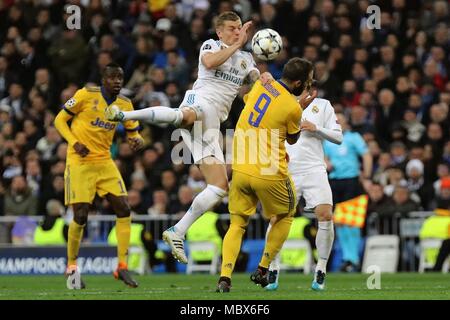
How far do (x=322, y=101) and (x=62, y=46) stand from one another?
12.2 meters

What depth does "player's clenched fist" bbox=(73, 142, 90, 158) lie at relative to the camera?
46.4 ft

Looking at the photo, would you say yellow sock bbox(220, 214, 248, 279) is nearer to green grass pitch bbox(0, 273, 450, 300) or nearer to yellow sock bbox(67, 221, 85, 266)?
green grass pitch bbox(0, 273, 450, 300)

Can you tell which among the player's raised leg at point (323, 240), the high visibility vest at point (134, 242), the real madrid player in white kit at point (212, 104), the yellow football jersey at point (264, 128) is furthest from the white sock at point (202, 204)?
the high visibility vest at point (134, 242)

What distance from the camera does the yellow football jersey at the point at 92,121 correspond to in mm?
14383

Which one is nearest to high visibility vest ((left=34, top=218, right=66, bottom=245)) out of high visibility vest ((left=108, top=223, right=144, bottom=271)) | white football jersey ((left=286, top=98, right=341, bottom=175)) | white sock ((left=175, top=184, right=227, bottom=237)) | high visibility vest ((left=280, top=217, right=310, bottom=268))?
high visibility vest ((left=108, top=223, right=144, bottom=271))

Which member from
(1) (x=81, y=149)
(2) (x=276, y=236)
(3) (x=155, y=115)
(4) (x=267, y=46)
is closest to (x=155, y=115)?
(3) (x=155, y=115)

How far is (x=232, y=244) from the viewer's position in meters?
11.9

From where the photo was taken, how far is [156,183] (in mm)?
22047

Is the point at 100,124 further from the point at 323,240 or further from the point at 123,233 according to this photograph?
the point at 323,240

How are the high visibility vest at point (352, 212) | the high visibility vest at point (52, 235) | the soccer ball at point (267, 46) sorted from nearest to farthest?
the soccer ball at point (267, 46)
the high visibility vest at point (352, 212)
the high visibility vest at point (52, 235)

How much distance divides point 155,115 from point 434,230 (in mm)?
8819

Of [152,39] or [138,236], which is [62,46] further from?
[138,236]

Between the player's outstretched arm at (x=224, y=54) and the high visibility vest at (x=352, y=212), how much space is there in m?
6.93

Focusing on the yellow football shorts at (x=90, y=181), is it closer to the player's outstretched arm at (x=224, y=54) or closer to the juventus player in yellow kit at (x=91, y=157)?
the juventus player in yellow kit at (x=91, y=157)
